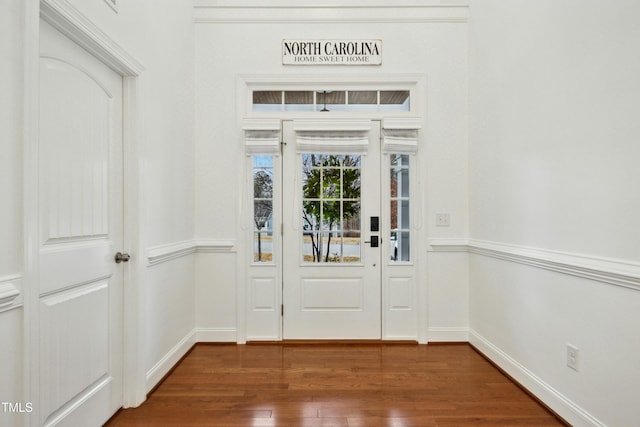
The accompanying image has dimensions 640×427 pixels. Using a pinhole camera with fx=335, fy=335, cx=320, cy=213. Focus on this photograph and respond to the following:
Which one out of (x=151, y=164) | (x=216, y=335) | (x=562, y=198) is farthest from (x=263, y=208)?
(x=562, y=198)

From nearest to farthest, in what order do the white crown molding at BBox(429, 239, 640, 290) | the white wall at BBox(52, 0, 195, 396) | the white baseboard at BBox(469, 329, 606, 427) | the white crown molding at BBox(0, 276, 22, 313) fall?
the white crown molding at BBox(0, 276, 22, 313), the white crown molding at BBox(429, 239, 640, 290), the white baseboard at BBox(469, 329, 606, 427), the white wall at BBox(52, 0, 195, 396)

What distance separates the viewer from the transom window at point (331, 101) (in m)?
3.31

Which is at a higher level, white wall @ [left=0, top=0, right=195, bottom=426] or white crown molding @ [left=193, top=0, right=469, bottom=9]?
white crown molding @ [left=193, top=0, right=469, bottom=9]

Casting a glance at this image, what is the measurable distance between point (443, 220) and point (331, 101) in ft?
5.27

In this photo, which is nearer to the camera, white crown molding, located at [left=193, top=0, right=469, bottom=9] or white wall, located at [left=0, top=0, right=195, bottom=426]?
white wall, located at [left=0, top=0, right=195, bottom=426]

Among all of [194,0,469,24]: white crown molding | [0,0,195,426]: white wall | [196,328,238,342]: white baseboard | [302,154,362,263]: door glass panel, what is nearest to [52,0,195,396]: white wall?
[0,0,195,426]: white wall

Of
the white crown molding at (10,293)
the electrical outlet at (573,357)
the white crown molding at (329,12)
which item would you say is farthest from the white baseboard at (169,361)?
the white crown molding at (329,12)

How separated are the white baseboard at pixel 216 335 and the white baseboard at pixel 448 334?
1.91 metres

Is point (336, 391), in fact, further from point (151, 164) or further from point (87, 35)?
point (87, 35)

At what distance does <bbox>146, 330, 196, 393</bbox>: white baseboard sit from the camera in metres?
2.34

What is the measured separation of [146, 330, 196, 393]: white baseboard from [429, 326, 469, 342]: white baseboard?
2.27 metres

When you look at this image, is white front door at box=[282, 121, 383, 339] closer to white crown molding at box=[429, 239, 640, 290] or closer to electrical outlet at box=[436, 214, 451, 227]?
electrical outlet at box=[436, 214, 451, 227]

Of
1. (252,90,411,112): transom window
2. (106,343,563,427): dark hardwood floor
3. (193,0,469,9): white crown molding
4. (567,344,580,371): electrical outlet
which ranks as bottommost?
Result: (106,343,563,427): dark hardwood floor

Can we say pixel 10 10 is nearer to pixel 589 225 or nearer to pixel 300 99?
pixel 300 99
